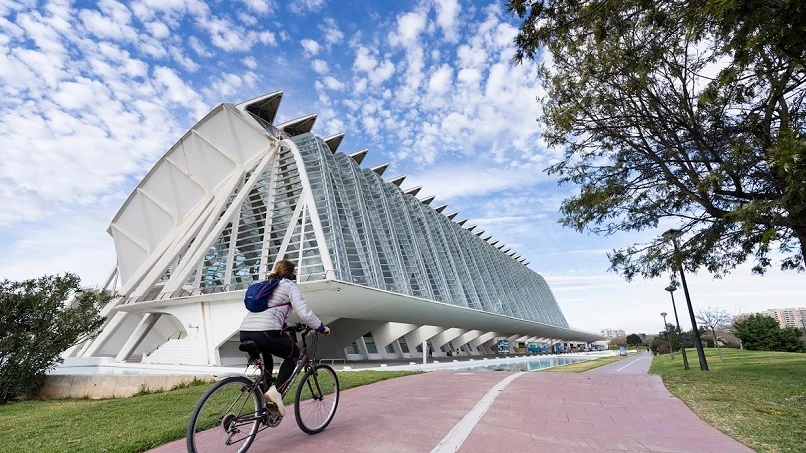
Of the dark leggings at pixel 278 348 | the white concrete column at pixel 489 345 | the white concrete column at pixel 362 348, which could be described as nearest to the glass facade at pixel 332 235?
the white concrete column at pixel 362 348

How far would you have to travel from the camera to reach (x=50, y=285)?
52.4ft

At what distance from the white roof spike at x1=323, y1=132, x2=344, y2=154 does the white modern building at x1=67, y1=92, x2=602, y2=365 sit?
182 mm

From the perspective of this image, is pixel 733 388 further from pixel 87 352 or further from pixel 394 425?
pixel 87 352

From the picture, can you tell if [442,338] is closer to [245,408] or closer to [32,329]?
[32,329]

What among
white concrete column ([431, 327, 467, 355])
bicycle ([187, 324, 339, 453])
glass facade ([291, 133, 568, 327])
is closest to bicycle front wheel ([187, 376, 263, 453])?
bicycle ([187, 324, 339, 453])

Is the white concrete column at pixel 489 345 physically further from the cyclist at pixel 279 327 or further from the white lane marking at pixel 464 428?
the cyclist at pixel 279 327

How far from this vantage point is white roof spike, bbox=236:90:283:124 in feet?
103

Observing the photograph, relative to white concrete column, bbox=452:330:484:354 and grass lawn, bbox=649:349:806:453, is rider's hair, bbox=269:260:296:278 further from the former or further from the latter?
white concrete column, bbox=452:330:484:354

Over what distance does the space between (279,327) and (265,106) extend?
30976mm

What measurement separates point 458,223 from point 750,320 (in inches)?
1272

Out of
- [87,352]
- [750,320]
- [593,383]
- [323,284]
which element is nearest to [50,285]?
[323,284]

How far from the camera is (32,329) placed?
15.5 meters

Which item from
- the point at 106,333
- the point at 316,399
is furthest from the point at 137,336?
the point at 316,399

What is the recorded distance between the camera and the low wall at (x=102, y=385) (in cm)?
1399
